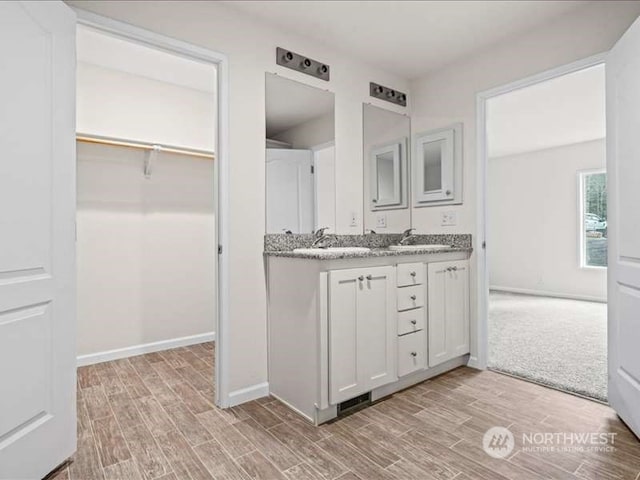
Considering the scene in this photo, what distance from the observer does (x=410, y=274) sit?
2.37 meters

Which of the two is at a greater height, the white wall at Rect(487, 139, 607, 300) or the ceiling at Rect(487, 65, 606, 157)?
the ceiling at Rect(487, 65, 606, 157)

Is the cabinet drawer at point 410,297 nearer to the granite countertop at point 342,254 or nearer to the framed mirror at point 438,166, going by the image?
the granite countertop at point 342,254

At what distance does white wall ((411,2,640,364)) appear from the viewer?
2207 mm

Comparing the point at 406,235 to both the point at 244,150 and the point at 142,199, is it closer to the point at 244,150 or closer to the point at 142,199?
the point at 244,150

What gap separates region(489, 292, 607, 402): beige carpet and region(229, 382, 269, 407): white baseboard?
1.77 metres

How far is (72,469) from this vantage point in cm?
158

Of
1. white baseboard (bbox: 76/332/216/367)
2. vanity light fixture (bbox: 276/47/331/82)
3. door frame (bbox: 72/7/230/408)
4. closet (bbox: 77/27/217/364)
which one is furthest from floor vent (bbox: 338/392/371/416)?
vanity light fixture (bbox: 276/47/331/82)

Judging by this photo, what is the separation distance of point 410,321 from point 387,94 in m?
1.97

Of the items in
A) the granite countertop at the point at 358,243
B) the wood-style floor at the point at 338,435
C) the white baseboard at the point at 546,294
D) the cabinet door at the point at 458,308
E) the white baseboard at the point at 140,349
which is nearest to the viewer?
the wood-style floor at the point at 338,435

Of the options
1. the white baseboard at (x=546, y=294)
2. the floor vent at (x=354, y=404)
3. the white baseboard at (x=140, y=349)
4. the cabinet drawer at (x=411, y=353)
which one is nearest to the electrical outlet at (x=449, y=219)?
the cabinet drawer at (x=411, y=353)

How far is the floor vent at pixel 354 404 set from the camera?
2.06 metres

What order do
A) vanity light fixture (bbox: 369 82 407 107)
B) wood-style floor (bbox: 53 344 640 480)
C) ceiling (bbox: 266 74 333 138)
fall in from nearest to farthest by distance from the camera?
wood-style floor (bbox: 53 344 640 480), ceiling (bbox: 266 74 333 138), vanity light fixture (bbox: 369 82 407 107)

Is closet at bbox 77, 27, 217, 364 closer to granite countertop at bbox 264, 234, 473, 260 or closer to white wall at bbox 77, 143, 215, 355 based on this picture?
white wall at bbox 77, 143, 215, 355

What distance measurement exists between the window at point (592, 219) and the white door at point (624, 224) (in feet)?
15.2
